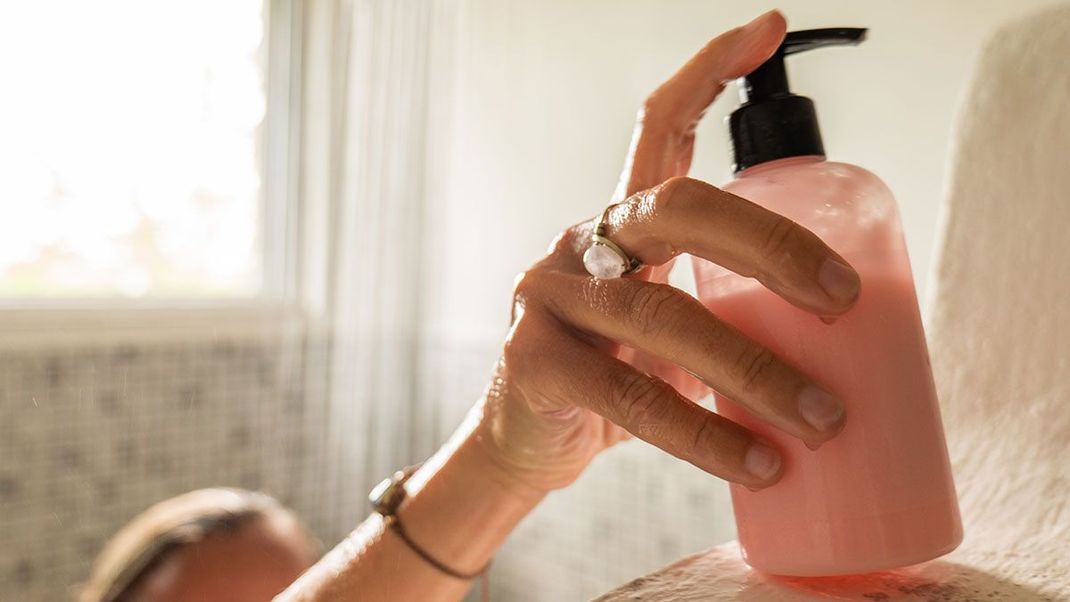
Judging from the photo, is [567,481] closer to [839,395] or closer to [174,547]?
[839,395]

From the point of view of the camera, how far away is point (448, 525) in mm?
362

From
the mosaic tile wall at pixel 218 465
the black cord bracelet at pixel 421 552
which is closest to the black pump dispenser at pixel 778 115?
the black cord bracelet at pixel 421 552

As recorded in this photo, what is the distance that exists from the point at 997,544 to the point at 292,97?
1491mm

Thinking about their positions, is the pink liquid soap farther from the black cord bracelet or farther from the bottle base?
the black cord bracelet

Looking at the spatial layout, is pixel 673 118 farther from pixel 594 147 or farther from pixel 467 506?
pixel 594 147

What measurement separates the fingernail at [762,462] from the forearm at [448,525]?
0.14 meters

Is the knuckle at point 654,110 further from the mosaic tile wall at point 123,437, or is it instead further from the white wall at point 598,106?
the mosaic tile wall at point 123,437

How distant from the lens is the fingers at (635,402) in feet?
0.81

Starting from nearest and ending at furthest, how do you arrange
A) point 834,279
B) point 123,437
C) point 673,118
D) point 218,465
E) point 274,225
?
1. point 834,279
2. point 673,118
3. point 123,437
4. point 218,465
5. point 274,225

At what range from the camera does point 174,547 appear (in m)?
0.87

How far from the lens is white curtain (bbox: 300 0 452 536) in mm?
1446

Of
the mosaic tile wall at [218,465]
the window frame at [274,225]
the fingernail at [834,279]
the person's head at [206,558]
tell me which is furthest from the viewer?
the window frame at [274,225]

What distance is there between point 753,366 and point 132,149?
139cm

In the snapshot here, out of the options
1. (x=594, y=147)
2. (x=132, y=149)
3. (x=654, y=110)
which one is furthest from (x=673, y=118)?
(x=132, y=149)
